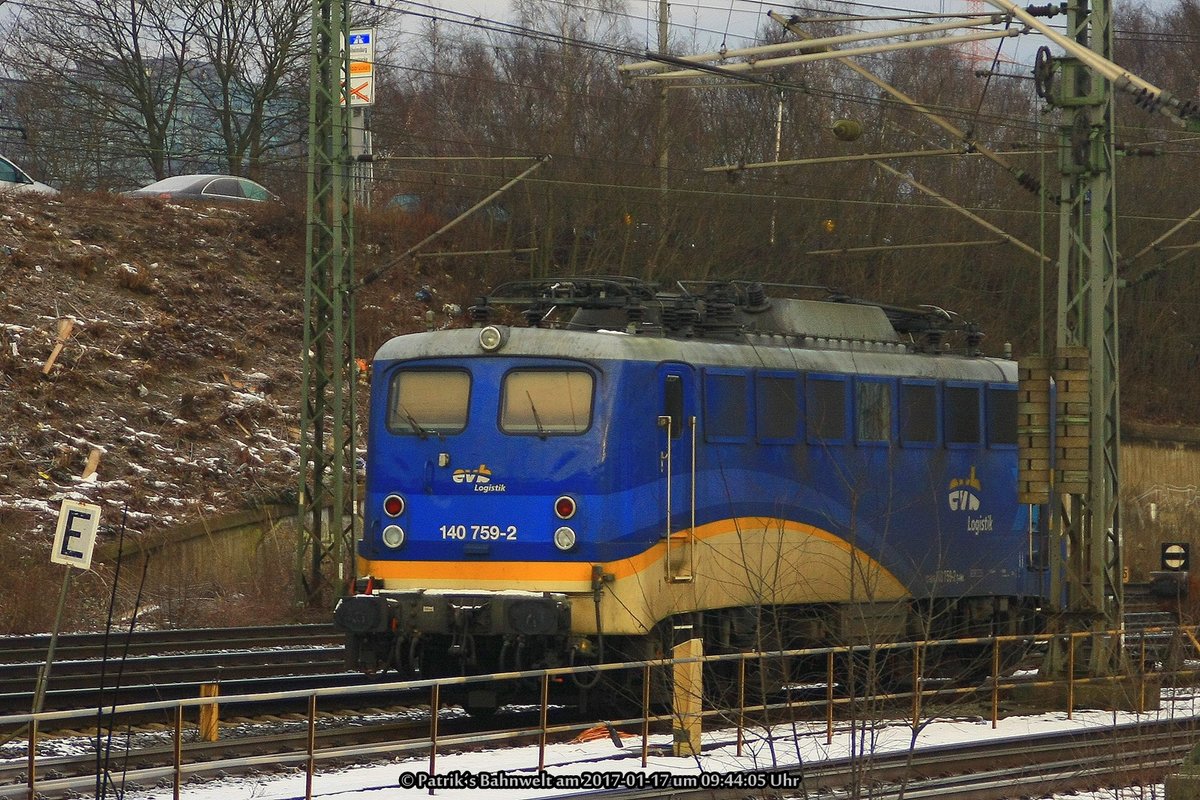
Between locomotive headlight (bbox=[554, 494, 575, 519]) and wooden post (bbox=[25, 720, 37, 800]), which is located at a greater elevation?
locomotive headlight (bbox=[554, 494, 575, 519])

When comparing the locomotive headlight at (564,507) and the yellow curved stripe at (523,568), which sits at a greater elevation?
the locomotive headlight at (564,507)

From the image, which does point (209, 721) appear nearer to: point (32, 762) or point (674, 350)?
point (32, 762)

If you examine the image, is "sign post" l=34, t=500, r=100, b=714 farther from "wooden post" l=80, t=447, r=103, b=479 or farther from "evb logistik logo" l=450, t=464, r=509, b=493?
"wooden post" l=80, t=447, r=103, b=479

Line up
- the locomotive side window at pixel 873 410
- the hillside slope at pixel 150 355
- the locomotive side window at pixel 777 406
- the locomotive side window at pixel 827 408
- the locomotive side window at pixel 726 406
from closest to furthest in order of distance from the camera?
the locomotive side window at pixel 726 406
the locomotive side window at pixel 777 406
the locomotive side window at pixel 827 408
the locomotive side window at pixel 873 410
the hillside slope at pixel 150 355

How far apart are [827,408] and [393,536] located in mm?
4283

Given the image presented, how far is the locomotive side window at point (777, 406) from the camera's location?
1571 centimetres

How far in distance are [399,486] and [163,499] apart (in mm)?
15255

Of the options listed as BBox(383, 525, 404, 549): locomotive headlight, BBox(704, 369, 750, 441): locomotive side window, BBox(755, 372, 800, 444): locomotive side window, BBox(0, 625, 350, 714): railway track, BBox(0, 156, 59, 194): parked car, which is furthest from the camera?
BBox(0, 156, 59, 194): parked car

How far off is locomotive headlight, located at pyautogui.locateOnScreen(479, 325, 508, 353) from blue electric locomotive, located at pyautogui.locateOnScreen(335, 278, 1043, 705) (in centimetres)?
2

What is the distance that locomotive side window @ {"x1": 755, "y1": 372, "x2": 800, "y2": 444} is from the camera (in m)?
15.7

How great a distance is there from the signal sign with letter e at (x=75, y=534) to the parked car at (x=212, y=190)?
95.1ft

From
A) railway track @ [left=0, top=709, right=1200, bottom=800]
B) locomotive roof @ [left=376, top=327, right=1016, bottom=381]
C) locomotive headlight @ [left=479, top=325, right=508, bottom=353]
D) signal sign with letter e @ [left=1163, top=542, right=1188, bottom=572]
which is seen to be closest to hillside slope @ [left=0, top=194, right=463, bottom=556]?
locomotive roof @ [left=376, top=327, right=1016, bottom=381]

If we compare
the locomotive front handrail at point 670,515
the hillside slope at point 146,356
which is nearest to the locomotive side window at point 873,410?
the locomotive front handrail at point 670,515

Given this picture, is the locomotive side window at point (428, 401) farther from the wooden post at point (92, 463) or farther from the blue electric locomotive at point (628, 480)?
the wooden post at point (92, 463)
